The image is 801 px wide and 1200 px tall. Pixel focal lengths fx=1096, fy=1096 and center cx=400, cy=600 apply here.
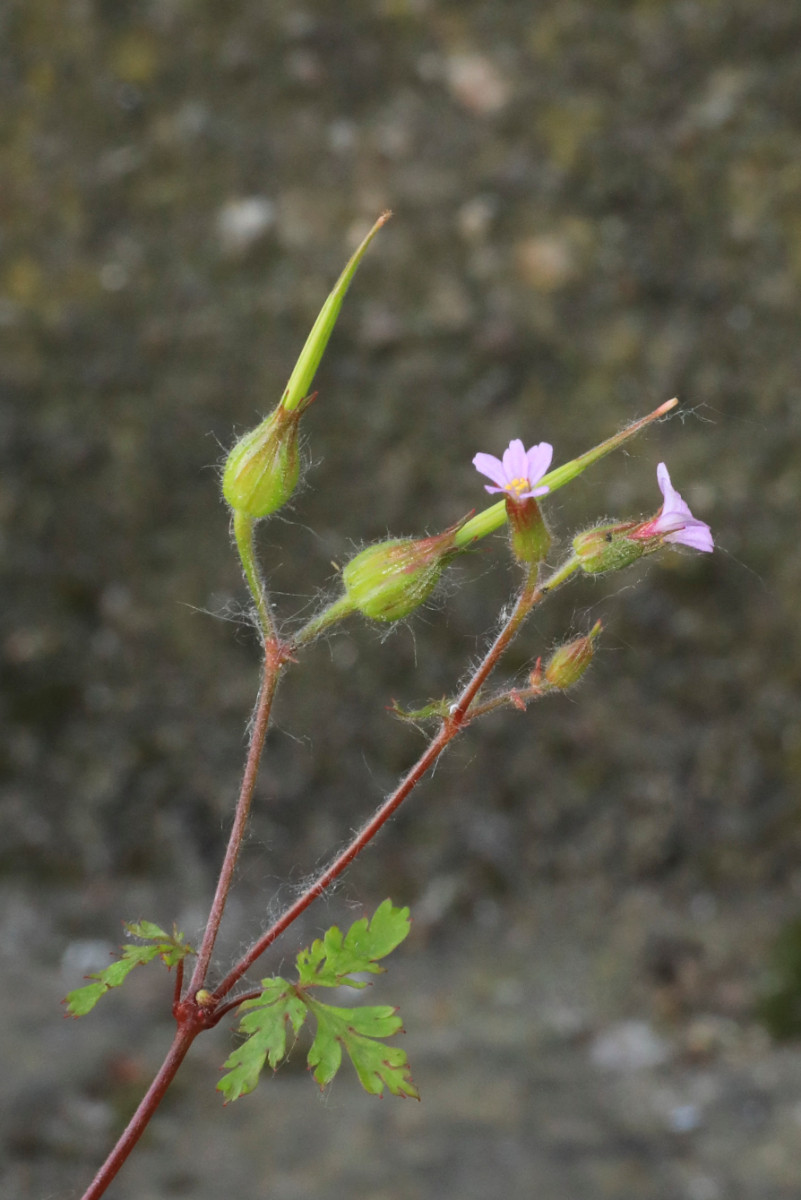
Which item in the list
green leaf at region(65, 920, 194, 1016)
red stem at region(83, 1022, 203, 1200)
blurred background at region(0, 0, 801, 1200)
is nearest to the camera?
red stem at region(83, 1022, 203, 1200)

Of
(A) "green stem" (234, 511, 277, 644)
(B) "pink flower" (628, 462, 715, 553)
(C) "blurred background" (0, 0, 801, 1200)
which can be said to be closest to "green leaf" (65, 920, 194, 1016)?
(A) "green stem" (234, 511, 277, 644)

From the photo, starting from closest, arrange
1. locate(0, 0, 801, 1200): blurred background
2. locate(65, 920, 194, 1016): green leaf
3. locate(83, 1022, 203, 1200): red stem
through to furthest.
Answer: locate(83, 1022, 203, 1200): red stem < locate(65, 920, 194, 1016): green leaf < locate(0, 0, 801, 1200): blurred background

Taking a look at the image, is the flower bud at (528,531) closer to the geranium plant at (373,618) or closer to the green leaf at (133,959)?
the geranium plant at (373,618)

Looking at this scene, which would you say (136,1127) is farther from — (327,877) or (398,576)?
(398,576)

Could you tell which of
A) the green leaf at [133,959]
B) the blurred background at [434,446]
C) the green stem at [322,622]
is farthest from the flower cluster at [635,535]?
the blurred background at [434,446]

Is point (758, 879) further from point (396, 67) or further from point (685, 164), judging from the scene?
point (396, 67)

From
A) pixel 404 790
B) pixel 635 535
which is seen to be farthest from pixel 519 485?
pixel 404 790

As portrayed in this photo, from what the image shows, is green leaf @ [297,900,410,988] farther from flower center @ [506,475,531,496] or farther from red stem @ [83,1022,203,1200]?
flower center @ [506,475,531,496]
